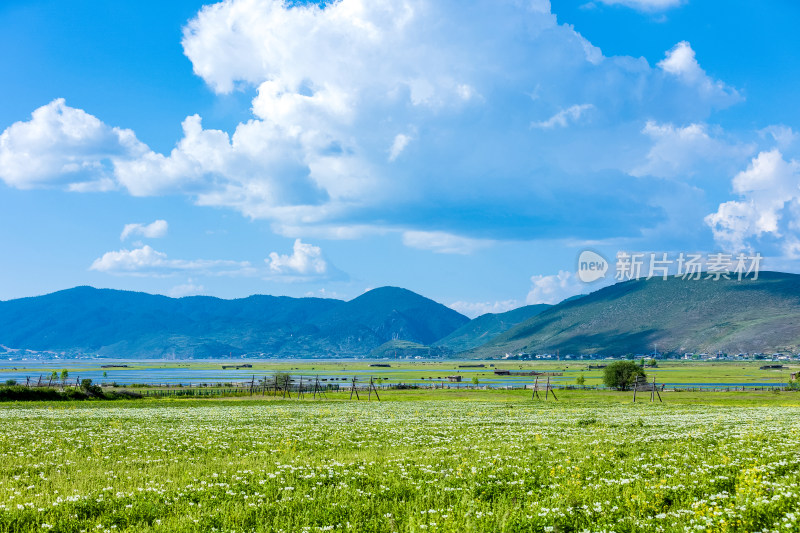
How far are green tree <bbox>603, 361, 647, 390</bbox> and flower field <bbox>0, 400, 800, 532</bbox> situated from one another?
103077 millimetres

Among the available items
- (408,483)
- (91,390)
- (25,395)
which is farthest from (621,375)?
(408,483)

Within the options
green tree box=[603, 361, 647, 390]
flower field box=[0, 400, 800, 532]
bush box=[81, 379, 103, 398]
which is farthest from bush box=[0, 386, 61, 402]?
green tree box=[603, 361, 647, 390]

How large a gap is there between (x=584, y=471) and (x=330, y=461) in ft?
24.4

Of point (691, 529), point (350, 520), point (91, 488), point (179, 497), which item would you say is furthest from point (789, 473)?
point (91, 488)

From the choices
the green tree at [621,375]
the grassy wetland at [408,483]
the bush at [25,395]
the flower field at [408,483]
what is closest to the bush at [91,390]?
the bush at [25,395]

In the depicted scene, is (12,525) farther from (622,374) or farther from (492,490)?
(622,374)

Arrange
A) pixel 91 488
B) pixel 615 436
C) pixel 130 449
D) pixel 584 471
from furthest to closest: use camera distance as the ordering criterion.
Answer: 1. pixel 615 436
2. pixel 130 449
3. pixel 584 471
4. pixel 91 488

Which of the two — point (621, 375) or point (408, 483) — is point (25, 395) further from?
point (621, 375)

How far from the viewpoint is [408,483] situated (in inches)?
570

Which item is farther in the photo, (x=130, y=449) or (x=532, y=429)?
(x=532, y=429)

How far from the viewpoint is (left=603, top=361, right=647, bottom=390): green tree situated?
121 meters

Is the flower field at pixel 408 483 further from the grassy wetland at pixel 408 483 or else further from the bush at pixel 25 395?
the bush at pixel 25 395

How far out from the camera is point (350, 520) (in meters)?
11.7

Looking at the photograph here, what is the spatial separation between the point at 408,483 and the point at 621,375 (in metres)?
119
